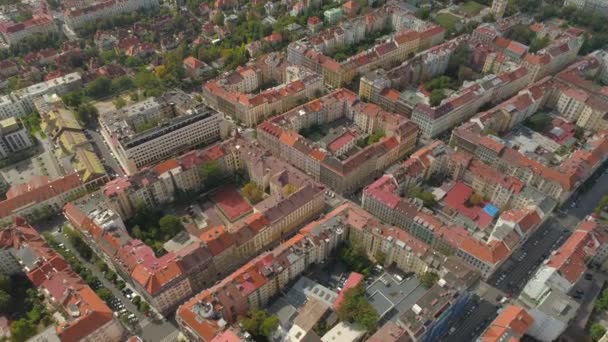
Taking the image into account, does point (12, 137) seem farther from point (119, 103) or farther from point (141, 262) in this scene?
point (141, 262)

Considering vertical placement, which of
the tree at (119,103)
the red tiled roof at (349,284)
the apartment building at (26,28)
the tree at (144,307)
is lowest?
the tree at (144,307)

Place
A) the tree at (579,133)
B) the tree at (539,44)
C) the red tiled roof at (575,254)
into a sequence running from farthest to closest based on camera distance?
the tree at (539,44) → the tree at (579,133) → the red tiled roof at (575,254)

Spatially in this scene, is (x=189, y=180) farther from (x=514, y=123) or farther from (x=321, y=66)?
(x=514, y=123)

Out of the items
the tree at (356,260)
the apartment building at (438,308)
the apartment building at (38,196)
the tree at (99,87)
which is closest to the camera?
the apartment building at (438,308)

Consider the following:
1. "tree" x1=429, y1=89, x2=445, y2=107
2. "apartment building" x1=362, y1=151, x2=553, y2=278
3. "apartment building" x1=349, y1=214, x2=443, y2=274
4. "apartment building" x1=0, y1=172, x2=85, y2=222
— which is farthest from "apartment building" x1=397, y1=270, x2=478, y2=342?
"apartment building" x1=0, y1=172, x2=85, y2=222

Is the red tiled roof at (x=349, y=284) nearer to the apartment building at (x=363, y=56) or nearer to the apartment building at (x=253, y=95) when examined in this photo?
the apartment building at (x=253, y=95)

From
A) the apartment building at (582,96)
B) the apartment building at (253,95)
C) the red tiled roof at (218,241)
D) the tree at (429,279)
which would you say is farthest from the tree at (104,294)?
the apartment building at (582,96)

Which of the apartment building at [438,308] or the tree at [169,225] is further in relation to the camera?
the tree at [169,225]
